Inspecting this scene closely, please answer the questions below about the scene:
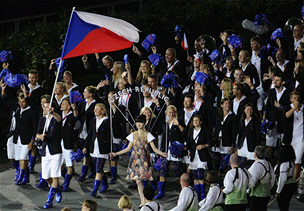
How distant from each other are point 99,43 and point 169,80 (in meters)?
Result: 2.13

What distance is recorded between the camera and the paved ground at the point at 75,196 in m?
9.94

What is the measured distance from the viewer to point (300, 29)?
497 inches

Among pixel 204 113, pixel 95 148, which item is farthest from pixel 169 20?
pixel 95 148

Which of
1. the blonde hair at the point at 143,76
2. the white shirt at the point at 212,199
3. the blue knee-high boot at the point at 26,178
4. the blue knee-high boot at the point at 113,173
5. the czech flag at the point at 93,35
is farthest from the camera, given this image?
the blonde hair at the point at 143,76

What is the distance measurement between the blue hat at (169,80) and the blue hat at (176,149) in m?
1.66

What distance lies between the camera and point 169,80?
1145 cm

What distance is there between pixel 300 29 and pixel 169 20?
4.28m

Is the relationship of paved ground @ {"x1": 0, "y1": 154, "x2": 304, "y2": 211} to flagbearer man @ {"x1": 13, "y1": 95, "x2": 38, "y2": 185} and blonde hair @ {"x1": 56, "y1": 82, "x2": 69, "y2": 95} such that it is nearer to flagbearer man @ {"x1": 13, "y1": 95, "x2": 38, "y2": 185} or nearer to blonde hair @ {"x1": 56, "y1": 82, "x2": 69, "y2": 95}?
flagbearer man @ {"x1": 13, "y1": 95, "x2": 38, "y2": 185}

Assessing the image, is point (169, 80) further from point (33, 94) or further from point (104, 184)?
point (33, 94)

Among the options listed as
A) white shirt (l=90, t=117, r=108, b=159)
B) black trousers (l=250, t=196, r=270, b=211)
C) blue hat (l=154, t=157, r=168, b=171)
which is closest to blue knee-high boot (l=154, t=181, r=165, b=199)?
blue hat (l=154, t=157, r=168, b=171)

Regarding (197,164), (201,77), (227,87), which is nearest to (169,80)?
(201,77)

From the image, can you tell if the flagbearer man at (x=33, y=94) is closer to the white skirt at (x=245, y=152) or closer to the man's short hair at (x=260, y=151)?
the white skirt at (x=245, y=152)

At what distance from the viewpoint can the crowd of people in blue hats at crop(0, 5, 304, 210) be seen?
33.3 feet

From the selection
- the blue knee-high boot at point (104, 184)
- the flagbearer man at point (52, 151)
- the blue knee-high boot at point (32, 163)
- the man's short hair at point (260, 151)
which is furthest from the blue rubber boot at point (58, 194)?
the man's short hair at point (260, 151)
